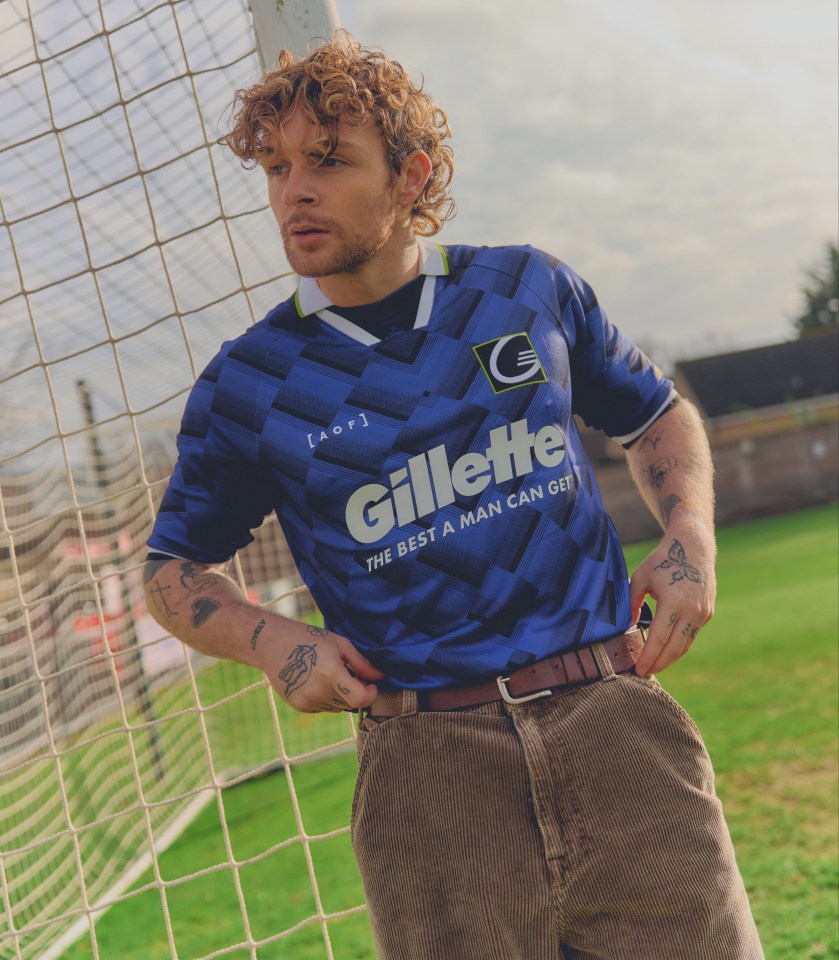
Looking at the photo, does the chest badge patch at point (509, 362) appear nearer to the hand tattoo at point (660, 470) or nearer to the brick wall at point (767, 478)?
the hand tattoo at point (660, 470)

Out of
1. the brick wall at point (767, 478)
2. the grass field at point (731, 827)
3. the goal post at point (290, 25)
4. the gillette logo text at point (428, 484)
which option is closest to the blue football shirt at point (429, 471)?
the gillette logo text at point (428, 484)

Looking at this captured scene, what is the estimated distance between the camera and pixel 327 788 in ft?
19.2

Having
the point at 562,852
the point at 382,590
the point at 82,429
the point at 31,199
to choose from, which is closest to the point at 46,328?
the point at 31,199

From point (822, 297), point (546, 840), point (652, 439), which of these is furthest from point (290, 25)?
point (822, 297)

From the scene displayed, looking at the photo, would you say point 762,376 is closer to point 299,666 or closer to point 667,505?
point 667,505

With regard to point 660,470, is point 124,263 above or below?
above

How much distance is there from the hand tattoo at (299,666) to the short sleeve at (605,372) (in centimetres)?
58

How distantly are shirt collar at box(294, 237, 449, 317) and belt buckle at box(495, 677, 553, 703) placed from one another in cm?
60

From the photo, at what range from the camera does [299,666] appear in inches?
51.0

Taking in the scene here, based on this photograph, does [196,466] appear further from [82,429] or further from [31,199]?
[31,199]

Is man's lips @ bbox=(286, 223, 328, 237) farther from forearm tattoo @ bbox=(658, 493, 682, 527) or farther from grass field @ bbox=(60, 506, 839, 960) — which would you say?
grass field @ bbox=(60, 506, 839, 960)

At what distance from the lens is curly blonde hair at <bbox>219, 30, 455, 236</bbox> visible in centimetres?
138

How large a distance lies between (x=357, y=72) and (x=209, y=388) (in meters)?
0.51

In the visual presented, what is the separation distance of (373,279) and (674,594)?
0.62m
